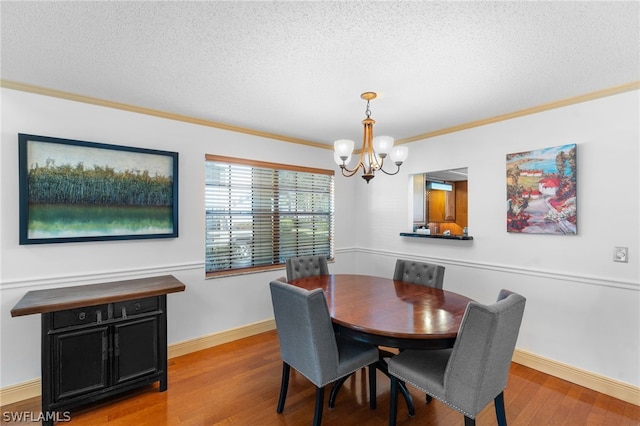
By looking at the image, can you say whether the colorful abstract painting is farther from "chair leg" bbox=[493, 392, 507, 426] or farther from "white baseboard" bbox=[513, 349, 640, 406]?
"chair leg" bbox=[493, 392, 507, 426]

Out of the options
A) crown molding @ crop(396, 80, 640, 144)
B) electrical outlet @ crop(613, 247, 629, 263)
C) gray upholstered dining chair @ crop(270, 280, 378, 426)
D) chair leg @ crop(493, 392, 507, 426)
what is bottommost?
chair leg @ crop(493, 392, 507, 426)

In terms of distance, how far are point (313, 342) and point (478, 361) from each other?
0.89 meters

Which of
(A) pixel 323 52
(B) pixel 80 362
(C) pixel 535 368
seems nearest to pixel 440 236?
(C) pixel 535 368

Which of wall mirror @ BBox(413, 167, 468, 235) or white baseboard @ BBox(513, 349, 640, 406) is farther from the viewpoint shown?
wall mirror @ BBox(413, 167, 468, 235)

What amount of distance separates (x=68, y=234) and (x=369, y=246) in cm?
340

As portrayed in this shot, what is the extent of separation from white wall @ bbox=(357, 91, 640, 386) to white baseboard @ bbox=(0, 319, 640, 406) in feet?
0.17

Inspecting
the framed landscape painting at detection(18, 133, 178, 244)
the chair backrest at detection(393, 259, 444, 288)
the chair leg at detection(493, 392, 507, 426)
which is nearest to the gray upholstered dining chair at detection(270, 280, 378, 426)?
the chair leg at detection(493, 392, 507, 426)

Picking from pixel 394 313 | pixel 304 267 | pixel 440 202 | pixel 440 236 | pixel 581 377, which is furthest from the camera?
pixel 440 202

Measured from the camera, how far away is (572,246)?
8.50ft

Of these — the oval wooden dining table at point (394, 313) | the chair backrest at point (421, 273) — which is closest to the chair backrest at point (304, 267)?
the oval wooden dining table at point (394, 313)

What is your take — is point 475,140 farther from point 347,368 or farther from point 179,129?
point 179,129

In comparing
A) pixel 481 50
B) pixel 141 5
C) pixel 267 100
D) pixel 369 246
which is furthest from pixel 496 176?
pixel 141 5

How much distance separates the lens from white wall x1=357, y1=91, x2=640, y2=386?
2.34 meters

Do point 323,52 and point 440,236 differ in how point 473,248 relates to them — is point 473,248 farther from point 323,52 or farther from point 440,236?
point 323,52
